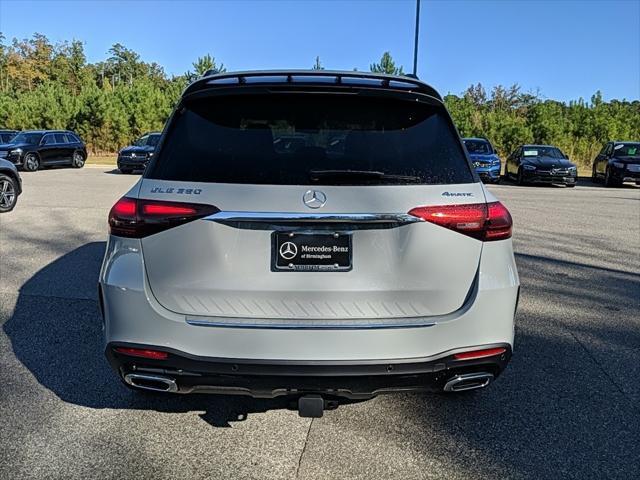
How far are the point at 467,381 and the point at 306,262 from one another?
923 millimetres

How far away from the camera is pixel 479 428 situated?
10.7 feet

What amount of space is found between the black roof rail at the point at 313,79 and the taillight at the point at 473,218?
0.62m

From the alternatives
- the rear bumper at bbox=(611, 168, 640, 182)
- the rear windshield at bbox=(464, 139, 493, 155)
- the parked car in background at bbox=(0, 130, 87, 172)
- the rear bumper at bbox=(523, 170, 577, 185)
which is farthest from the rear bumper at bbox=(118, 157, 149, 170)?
the rear bumper at bbox=(611, 168, 640, 182)

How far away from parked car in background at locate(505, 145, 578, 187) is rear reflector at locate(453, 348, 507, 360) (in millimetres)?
20631

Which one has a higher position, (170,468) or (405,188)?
(405,188)

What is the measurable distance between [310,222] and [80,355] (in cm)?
259

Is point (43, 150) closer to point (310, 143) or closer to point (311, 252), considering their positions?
point (310, 143)

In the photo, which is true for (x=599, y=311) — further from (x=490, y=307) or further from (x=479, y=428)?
(x=490, y=307)

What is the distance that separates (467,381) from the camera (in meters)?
2.65

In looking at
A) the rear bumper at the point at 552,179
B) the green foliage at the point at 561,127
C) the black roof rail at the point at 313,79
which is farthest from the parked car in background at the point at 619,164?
the black roof rail at the point at 313,79

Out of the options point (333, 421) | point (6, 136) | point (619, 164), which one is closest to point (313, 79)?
point (333, 421)

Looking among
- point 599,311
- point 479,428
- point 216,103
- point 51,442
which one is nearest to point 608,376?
point 479,428

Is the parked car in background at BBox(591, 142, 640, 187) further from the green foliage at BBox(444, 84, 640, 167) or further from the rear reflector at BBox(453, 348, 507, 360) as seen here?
the rear reflector at BBox(453, 348, 507, 360)

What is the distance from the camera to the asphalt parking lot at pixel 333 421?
2881 mm
